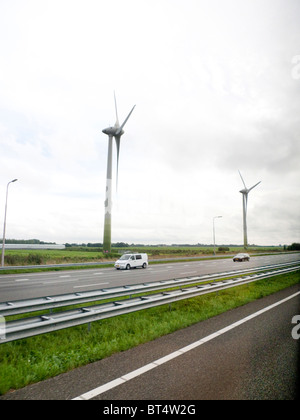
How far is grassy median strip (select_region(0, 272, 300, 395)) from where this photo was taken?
4180mm

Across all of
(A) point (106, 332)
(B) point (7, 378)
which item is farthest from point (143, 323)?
(B) point (7, 378)

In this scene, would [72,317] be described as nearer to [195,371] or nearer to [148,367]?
[148,367]

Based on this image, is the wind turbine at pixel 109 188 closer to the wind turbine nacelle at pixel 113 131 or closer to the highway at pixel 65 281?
the wind turbine nacelle at pixel 113 131

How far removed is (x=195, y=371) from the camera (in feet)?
13.7

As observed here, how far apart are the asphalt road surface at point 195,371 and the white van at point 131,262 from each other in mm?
21227

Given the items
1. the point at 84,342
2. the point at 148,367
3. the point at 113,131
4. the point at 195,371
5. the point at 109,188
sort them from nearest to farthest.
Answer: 1. the point at 195,371
2. the point at 148,367
3. the point at 84,342
4. the point at 109,188
5. the point at 113,131

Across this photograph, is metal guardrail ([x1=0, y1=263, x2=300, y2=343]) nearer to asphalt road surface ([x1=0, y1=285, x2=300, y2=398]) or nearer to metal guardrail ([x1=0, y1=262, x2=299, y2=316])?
metal guardrail ([x1=0, y1=262, x2=299, y2=316])

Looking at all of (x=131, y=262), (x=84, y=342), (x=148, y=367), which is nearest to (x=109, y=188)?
(x=131, y=262)

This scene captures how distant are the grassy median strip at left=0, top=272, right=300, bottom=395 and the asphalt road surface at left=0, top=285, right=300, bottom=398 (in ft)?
0.74

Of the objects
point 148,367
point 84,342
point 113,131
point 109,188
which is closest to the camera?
point 148,367

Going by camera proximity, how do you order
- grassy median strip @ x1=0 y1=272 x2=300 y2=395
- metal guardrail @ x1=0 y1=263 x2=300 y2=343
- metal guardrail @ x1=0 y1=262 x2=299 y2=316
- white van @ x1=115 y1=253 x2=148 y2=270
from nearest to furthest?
grassy median strip @ x1=0 y1=272 x2=300 y2=395
metal guardrail @ x1=0 y1=263 x2=300 y2=343
metal guardrail @ x1=0 y1=262 x2=299 y2=316
white van @ x1=115 y1=253 x2=148 y2=270

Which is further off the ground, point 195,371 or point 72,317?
point 72,317

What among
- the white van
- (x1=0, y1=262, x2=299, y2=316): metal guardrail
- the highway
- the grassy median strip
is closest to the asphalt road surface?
the grassy median strip

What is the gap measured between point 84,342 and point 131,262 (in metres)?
22.6
